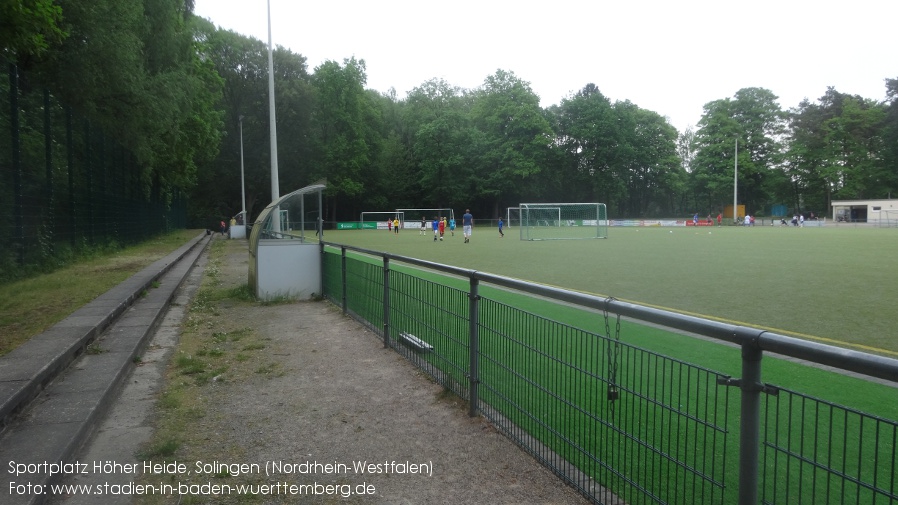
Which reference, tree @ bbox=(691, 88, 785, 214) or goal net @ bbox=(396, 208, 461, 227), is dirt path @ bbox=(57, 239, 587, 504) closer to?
goal net @ bbox=(396, 208, 461, 227)

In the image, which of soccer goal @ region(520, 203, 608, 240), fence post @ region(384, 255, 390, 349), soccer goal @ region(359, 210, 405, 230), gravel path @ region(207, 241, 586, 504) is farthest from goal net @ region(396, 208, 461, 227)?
gravel path @ region(207, 241, 586, 504)

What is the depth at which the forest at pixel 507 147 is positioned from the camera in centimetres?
6600

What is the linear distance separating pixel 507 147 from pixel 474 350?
2703 inches

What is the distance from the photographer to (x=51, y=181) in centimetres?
Answer: 1506

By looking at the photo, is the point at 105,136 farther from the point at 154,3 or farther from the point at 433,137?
the point at 433,137

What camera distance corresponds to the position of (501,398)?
4766mm

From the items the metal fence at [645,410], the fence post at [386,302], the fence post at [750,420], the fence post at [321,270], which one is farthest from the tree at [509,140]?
the fence post at [750,420]

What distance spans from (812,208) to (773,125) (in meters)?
11.5

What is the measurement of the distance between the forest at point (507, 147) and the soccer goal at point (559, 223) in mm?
23649

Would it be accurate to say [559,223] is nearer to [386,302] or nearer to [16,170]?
[16,170]

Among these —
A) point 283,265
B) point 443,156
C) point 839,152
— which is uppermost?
point 839,152

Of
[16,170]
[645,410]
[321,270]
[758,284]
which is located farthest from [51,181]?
[758,284]

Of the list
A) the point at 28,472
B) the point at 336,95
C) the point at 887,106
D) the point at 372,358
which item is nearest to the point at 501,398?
the point at 372,358

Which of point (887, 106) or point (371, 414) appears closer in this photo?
point (371, 414)
